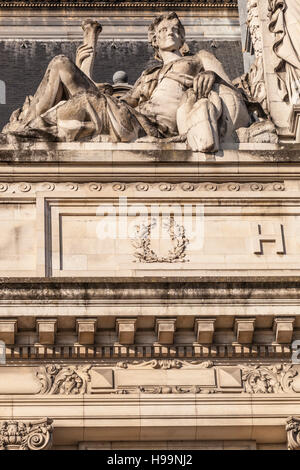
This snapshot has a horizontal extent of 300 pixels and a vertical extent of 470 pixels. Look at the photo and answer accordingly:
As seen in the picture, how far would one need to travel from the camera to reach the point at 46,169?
23500 mm

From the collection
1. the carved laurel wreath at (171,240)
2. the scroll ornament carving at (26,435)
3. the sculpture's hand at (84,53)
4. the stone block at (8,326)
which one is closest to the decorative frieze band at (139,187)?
the carved laurel wreath at (171,240)

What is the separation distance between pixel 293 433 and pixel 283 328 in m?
1.35

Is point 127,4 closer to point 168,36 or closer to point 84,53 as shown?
point 84,53

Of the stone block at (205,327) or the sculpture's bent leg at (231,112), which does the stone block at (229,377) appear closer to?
the stone block at (205,327)

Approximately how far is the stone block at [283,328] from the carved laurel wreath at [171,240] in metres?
1.90

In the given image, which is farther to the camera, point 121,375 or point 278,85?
point 278,85

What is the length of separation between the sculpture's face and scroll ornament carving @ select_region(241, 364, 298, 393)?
262 inches

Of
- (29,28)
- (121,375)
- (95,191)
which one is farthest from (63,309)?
(29,28)

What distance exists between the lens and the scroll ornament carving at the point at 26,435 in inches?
821

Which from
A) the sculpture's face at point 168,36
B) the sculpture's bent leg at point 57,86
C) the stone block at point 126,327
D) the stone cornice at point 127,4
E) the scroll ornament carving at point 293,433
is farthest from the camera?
the stone cornice at point 127,4

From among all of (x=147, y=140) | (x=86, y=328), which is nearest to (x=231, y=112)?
(x=147, y=140)

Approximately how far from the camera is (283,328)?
21.6m

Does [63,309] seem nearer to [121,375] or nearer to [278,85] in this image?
[121,375]
